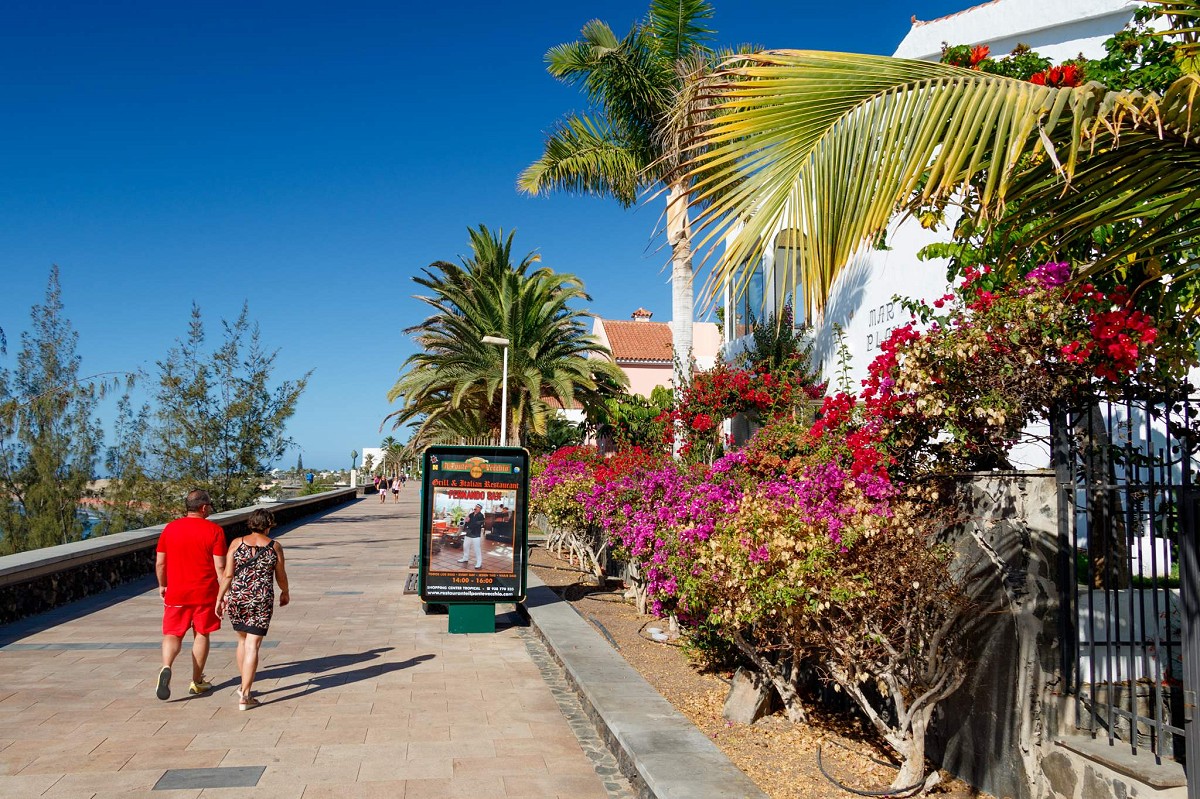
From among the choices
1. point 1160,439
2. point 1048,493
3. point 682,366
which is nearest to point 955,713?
point 1048,493

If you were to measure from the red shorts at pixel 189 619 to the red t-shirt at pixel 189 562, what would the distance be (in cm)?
5

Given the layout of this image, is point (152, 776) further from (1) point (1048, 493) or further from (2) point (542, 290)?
(2) point (542, 290)

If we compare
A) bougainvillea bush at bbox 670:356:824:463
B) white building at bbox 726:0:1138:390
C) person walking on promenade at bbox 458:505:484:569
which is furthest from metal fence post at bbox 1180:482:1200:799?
bougainvillea bush at bbox 670:356:824:463

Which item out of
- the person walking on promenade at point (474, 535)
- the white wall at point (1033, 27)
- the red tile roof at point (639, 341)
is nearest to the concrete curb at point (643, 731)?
the person walking on promenade at point (474, 535)

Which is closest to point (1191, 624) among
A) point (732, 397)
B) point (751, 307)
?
point (732, 397)

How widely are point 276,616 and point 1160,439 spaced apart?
10.6 m

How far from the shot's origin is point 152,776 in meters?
5.74

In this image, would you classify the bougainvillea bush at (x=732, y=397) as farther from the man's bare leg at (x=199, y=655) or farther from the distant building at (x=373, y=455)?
the distant building at (x=373, y=455)

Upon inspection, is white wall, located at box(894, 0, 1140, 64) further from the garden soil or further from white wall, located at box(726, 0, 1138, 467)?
the garden soil

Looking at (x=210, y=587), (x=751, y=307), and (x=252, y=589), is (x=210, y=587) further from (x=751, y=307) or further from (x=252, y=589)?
(x=751, y=307)

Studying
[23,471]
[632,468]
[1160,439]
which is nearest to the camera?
[1160,439]

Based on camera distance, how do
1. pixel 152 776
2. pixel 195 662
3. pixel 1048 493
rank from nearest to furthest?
pixel 1048 493 → pixel 152 776 → pixel 195 662

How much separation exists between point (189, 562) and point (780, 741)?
5006mm

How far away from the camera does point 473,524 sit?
38.9 feet
